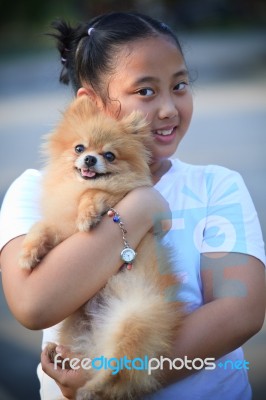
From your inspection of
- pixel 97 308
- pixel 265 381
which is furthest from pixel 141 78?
pixel 265 381

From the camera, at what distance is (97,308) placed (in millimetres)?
1229

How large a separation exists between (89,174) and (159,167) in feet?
0.80

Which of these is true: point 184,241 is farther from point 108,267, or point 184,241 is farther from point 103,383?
point 103,383

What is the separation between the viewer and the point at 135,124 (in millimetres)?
1364

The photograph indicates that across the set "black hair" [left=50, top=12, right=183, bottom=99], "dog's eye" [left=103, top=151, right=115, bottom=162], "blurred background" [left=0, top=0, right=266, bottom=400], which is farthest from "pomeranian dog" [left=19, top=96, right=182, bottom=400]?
"blurred background" [left=0, top=0, right=266, bottom=400]

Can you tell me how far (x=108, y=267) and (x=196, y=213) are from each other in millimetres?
261

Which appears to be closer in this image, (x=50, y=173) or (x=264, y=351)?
(x=50, y=173)

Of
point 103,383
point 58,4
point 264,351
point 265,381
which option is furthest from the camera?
point 58,4

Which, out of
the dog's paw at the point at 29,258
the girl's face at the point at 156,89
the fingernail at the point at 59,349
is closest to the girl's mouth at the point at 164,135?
the girl's face at the point at 156,89

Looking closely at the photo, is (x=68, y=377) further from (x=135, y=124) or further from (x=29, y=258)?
(x=135, y=124)

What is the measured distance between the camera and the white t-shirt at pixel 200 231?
1.22 metres

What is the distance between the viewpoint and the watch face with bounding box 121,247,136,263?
47.7 inches

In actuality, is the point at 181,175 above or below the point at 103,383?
above

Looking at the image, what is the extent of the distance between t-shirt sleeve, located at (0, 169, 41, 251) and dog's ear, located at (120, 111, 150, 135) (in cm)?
28
